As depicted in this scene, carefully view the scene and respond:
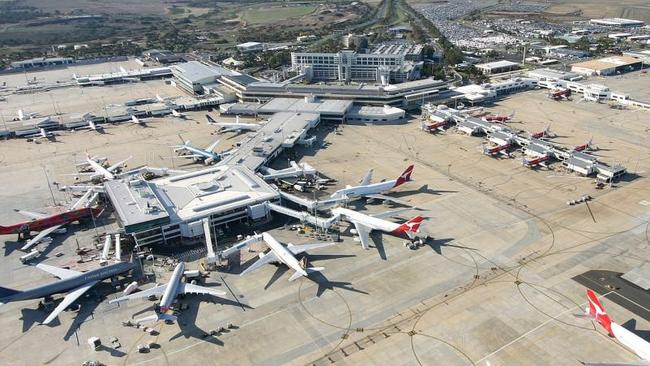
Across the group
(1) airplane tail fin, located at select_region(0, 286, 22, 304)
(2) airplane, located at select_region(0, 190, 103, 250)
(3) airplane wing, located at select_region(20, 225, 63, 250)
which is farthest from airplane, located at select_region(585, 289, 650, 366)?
(3) airplane wing, located at select_region(20, 225, 63, 250)

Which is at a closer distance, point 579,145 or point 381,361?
point 381,361

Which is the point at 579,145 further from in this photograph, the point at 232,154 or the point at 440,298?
the point at 232,154

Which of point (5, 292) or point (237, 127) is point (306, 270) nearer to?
point (5, 292)

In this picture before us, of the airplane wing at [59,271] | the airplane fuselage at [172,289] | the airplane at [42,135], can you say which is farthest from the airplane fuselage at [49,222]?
the airplane at [42,135]

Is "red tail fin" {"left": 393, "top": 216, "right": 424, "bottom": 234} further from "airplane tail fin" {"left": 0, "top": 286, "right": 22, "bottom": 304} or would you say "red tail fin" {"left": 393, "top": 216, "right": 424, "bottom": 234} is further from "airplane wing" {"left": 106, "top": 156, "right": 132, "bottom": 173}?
"airplane wing" {"left": 106, "top": 156, "right": 132, "bottom": 173}

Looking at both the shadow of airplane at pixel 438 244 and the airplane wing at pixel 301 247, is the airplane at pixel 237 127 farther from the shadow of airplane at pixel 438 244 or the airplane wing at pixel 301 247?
the shadow of airplane at pixel 438 244

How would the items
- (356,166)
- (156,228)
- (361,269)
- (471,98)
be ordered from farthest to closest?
(471,98) → (356,166) → (156,228) → (361,269)

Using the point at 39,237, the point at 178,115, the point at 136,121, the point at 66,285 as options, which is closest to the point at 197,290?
the point at 66,285

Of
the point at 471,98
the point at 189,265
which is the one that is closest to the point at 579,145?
the point at 471,98
